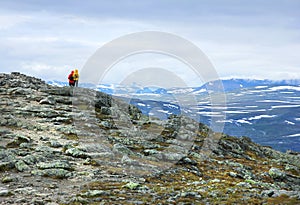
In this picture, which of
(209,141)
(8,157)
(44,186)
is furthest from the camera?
(209,141)

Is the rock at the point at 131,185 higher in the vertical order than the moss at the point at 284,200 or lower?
lower

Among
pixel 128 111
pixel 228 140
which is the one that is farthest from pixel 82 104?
pixel 228 140

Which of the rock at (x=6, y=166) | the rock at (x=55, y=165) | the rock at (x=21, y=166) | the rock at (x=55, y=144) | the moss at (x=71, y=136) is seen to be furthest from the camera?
the moss at (x=71, y=136)

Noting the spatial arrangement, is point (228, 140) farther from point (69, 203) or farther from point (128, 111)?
point (69, 203)

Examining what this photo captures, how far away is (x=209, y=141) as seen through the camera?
54625 mm

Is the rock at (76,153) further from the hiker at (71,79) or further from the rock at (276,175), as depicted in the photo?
the hiker at (71,79)

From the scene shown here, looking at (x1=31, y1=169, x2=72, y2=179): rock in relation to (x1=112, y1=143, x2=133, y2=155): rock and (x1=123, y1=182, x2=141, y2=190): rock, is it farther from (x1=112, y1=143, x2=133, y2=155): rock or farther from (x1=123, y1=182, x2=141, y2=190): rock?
(x1=112, y1=143, x2=133, y2=155): rock

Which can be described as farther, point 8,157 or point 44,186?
point 8,157

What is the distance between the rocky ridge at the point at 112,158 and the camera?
→ 2227cm

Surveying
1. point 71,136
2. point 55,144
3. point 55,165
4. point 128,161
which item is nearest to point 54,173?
point 55,165

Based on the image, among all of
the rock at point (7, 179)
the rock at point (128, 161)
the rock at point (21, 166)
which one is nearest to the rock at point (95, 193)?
the rock at point (7, 179)

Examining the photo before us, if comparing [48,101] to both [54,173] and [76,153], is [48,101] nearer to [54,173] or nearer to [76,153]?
[76,153]

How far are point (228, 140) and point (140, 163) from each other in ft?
108

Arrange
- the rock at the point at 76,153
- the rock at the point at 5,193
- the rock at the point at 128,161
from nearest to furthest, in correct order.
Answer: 1. the rock at the point at 5,193
2. the rock at the point at 76,153
3. the rock at the point at 128,161
